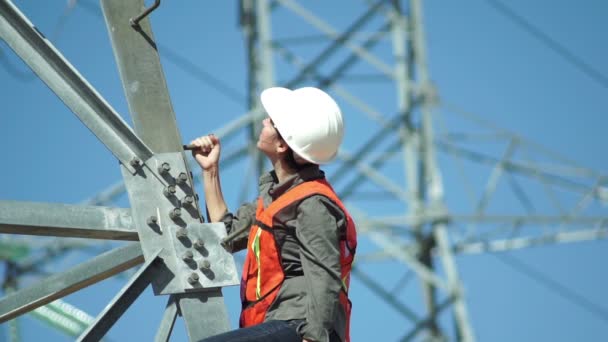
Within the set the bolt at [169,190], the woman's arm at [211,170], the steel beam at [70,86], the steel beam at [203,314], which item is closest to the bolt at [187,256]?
the steel beam at [203,314]

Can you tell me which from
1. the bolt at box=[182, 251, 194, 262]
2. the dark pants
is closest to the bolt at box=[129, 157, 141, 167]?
the bolt at box=[182, 251, 194, 262]

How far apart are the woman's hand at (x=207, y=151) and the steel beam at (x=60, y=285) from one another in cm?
60

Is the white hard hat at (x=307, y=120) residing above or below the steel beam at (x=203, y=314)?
above

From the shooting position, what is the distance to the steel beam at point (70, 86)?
13.8 feet

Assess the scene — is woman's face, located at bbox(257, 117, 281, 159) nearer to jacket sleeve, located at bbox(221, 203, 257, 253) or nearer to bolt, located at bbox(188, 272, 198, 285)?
jacket sleeve, located at bbox(221, 203, 257, 253)

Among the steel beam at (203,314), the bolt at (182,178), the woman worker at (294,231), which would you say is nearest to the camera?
the woman worker at (294,231)

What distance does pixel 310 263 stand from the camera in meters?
4.10

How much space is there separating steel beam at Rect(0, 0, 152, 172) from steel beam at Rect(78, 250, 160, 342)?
0.36 m

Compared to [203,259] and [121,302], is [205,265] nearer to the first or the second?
[203,259]

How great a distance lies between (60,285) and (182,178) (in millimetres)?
561

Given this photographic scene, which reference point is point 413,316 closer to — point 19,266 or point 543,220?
point 543,220

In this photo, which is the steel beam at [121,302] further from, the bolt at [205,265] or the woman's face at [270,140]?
the woman's face at [270,140]

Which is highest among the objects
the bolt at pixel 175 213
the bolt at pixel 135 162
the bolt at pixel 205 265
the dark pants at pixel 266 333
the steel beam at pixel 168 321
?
the bolt at pixel 135 162

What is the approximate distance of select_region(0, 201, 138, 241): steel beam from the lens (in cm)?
400
